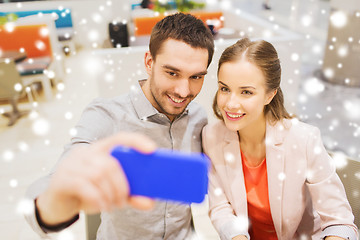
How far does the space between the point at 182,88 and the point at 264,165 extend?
1.56 feet

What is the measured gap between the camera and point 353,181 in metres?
1.32

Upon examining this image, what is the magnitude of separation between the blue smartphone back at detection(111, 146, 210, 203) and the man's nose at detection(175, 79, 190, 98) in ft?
2.33

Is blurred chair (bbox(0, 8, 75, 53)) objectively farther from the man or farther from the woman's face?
the woman's face

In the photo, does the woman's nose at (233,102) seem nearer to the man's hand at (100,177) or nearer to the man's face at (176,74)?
the man's face at (176,74)

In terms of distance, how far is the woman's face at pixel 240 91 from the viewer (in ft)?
3.64

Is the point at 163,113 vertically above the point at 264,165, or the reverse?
the point at 163,113

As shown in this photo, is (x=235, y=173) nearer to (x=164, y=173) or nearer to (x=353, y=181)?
(x=353, y=181)

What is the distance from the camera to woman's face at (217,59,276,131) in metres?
1.11

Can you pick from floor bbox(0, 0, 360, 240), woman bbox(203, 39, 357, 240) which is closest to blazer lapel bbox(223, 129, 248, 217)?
woman bbox(203, 39, 357, 240)

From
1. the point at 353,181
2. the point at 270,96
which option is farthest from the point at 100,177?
the point at 353,181

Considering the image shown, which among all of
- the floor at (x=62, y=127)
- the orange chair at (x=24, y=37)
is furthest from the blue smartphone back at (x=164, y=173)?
the orange chair at (x=24, y=37)

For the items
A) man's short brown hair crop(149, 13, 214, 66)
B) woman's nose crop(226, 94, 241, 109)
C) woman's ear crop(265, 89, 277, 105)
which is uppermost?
man's short brown hair crop(149, 13, 214, 66)

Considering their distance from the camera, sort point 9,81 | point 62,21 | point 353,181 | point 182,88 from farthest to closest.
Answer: point 62,21, point 9,81, point 353,181, point 182,88

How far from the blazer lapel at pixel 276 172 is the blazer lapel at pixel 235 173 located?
0.11m
